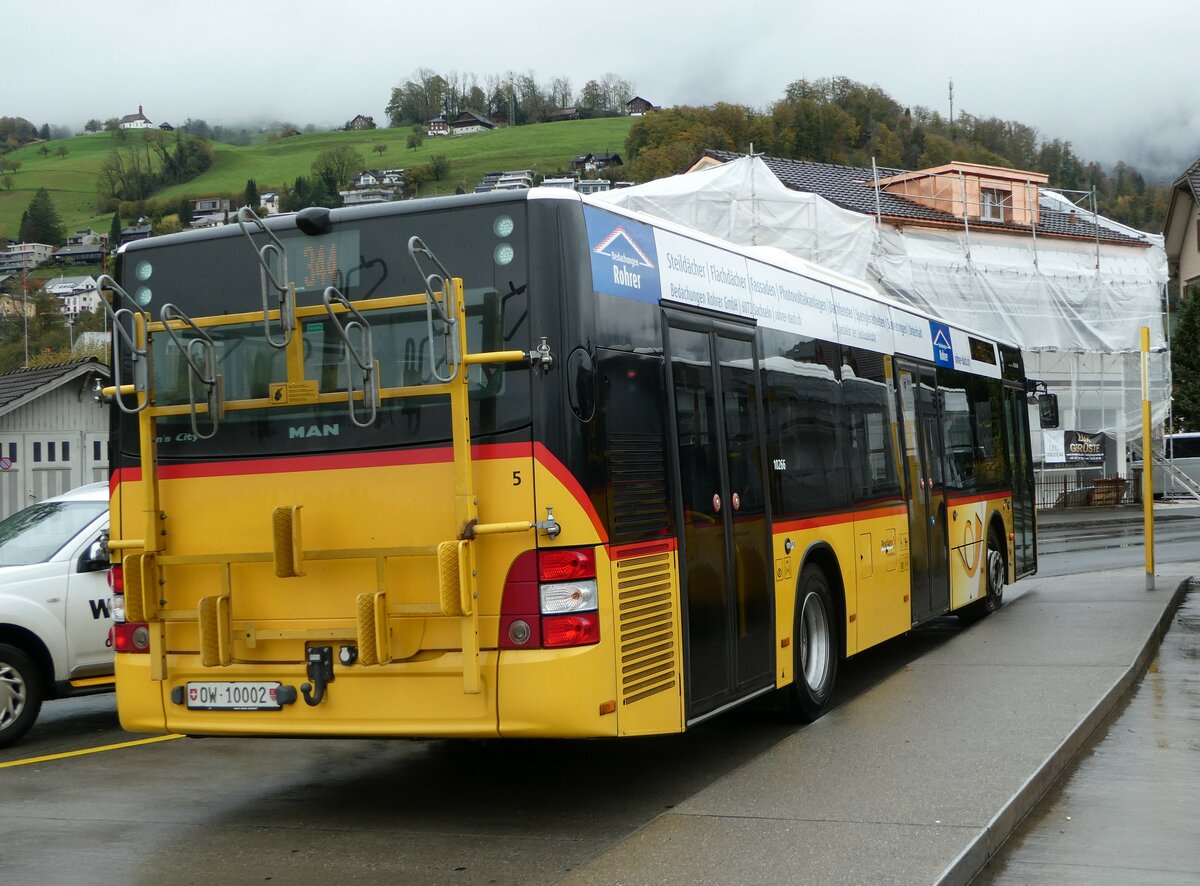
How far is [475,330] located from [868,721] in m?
3.86

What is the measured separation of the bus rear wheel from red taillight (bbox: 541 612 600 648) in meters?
2.76

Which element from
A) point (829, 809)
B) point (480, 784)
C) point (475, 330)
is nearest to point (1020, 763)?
point (829, 809)

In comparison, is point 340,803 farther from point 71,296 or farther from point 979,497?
point 71,296

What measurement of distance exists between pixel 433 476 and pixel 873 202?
45.2 meters

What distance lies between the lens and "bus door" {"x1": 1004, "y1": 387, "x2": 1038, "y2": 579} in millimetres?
15914

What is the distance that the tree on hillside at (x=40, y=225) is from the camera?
425 ft

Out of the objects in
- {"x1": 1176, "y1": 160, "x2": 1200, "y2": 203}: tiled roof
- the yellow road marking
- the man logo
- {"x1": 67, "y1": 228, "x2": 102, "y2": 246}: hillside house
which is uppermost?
{"x1": 67, "y1": 228, "x2": 102, "y2": 246}: hillside house

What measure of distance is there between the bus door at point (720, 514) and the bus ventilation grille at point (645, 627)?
0.63 ft

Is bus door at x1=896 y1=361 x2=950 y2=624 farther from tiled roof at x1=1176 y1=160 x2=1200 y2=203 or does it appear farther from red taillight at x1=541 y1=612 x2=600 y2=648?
tiled roof at x1=1176 y1=160 x2=1200 y2=203

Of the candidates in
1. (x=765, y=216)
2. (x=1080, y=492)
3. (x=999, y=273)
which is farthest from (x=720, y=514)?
(x=999, y=273)

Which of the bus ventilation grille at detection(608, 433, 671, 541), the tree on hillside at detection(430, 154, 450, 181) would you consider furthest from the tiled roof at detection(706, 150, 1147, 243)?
the tree on hillside at detection(430, 154, 450, 181)

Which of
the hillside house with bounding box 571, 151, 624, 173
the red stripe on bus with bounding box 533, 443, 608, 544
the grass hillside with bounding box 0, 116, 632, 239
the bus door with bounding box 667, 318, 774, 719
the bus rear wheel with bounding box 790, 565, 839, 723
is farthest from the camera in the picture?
the grass hillside with bounding box 0, 116, 632, 239

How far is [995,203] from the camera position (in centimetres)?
5003

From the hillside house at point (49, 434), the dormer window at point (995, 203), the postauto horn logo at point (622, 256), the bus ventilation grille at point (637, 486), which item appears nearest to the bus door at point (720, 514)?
the bus ventilation grille at point (637, 486)
